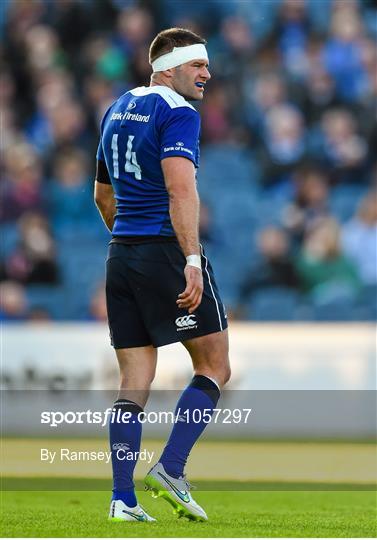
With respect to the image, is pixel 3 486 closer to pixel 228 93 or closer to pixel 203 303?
pixel 203 303

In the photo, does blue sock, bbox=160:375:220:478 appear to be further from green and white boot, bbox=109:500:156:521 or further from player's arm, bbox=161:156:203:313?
player's arm, bbox=161:156:203:313

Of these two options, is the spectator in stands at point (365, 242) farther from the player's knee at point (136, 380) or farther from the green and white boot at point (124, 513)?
the green and white boot at point (124, 513)

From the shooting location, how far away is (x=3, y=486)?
8.16m

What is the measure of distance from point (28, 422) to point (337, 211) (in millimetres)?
4805

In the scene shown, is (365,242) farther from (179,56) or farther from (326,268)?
(179,56)

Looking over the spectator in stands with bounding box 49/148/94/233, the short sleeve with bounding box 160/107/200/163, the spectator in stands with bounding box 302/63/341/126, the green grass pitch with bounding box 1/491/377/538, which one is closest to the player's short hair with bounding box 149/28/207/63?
the short sleeve with bounding box 160/107/200/163

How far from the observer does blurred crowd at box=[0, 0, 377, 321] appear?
14188mm

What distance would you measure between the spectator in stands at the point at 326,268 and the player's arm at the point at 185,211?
841cm

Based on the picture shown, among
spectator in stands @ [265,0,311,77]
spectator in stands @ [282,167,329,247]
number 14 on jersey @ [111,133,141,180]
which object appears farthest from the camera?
spectator in stands @ [265,0,311,77]

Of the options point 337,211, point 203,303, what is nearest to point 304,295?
point 337,211

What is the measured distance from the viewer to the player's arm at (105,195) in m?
6.16

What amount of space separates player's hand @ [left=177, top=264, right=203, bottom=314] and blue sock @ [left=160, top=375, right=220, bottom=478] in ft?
1.35

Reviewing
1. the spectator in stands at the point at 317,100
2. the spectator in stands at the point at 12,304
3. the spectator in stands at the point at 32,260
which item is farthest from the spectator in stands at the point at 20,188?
the spectator in stands at the point at 317,100

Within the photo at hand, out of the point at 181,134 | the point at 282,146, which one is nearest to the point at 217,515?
the point at 181,134
